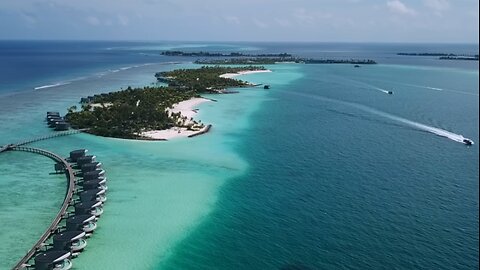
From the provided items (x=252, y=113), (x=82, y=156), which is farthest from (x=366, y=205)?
(x=252, y=113)

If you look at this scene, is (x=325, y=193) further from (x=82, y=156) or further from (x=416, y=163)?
(x=82, y=156)

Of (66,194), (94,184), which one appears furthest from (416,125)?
(66,194)

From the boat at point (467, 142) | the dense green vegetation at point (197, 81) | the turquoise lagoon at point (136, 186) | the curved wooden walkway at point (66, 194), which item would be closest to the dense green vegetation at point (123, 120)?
the turquoise lagoon at point (136, 186)

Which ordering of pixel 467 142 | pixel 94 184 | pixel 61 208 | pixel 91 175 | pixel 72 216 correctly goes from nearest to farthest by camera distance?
pixel 72 216 < pixel 61 208 < pixel 94 184 < pixel 91 175 < pixel 467 142

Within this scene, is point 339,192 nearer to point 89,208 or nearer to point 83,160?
point 89,208

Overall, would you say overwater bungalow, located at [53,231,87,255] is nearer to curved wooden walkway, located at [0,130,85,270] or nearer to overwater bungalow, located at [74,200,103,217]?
curved wooden walkway, located at [0,130,85,270]

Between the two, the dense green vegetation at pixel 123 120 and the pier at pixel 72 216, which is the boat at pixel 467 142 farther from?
the pier at pixel 72 216
